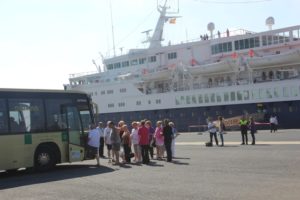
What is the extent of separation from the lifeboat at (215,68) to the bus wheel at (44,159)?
27920 millimetres

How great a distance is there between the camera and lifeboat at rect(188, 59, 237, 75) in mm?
41156

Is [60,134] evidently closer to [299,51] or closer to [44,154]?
[44,154]

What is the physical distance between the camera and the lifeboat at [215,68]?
4116 cm

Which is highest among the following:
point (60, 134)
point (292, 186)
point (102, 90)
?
point (102, 90)

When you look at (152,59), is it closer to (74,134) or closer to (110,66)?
(110,66)

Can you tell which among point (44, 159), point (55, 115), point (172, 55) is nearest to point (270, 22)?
point (172, 55)

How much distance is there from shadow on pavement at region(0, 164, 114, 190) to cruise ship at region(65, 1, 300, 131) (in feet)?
82.9

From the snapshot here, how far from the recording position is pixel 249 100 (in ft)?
131

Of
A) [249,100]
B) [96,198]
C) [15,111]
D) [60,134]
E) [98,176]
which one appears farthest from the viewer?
[249,100]

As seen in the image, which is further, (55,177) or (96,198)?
(55,177)

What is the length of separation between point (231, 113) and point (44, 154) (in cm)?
2847

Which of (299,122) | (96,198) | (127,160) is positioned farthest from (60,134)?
→ (299,122)

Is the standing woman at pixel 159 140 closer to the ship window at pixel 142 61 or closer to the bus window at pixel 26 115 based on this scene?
the bus window at pixel 26 115

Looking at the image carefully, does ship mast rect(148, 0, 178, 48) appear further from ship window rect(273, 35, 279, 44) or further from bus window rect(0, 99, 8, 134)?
bus window rect(0, 99, 8, 134)
